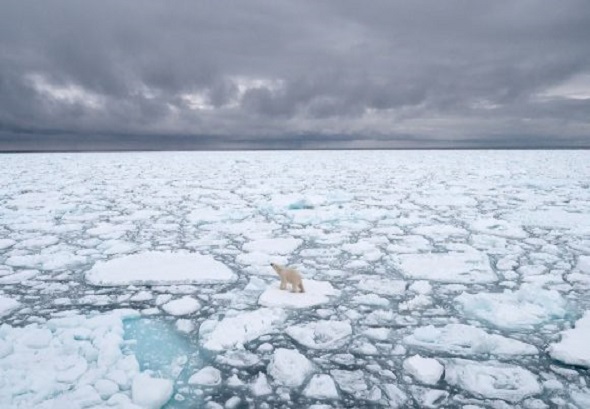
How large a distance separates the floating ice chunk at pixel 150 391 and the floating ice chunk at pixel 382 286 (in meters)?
1.61

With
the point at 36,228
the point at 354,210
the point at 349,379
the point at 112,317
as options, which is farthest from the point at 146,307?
the point at 354,210

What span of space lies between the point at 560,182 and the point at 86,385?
11.4 meters

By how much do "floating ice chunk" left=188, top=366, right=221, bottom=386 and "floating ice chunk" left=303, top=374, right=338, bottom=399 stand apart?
42cm

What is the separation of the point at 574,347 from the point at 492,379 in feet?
1.90

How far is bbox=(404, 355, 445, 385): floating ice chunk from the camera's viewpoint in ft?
5.84

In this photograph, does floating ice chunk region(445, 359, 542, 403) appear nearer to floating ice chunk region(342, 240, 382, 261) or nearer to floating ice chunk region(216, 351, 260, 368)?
floating ice chunk region(216, 351, 260, 368)

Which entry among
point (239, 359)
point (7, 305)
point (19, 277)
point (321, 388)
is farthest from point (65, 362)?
point (19, 277)

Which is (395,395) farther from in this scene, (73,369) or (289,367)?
(73,369)

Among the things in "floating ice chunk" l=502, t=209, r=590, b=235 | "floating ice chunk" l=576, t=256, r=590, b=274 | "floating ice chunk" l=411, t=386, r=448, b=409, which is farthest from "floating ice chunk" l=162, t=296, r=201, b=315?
"floating ice chunk" l=502, t=209, r=590, b=235

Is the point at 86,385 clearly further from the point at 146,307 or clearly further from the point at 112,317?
the point at 146,307

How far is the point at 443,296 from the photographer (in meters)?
2.71

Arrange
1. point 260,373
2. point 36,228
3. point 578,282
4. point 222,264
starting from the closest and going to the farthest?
point 260,373, point 578,282, point 222,264, point 36,228

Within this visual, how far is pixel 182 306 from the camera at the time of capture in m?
2.51

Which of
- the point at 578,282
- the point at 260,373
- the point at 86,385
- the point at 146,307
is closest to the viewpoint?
the point at 86,385
